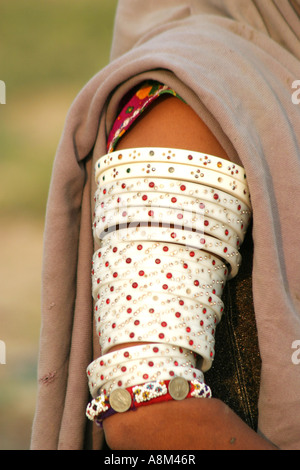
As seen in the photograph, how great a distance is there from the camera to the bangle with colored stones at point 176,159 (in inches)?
33.4

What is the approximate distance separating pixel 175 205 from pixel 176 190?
2cm

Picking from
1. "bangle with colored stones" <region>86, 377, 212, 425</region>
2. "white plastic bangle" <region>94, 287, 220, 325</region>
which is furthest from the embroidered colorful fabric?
"bangle with colored stones" <region>86, 377, 212, 425</region>

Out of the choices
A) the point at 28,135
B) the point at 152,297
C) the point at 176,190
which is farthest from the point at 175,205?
the point at 28,135

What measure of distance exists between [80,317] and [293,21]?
60 cm

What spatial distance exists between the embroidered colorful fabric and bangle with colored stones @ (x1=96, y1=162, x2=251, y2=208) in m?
0.07

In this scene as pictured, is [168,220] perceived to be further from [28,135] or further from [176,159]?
[28,135]

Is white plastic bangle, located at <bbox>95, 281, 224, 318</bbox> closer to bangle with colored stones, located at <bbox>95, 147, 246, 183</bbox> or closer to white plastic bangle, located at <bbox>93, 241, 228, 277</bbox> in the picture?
white plastic bangle, located at <bbox>93, 241, 228, 277</bbox>

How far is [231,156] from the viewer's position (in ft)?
2.93

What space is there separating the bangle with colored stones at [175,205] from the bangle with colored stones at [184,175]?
0.08ft

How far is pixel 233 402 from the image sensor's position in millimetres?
966

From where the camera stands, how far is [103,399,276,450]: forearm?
2.55 feet

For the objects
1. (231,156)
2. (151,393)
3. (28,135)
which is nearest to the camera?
(151,393)
